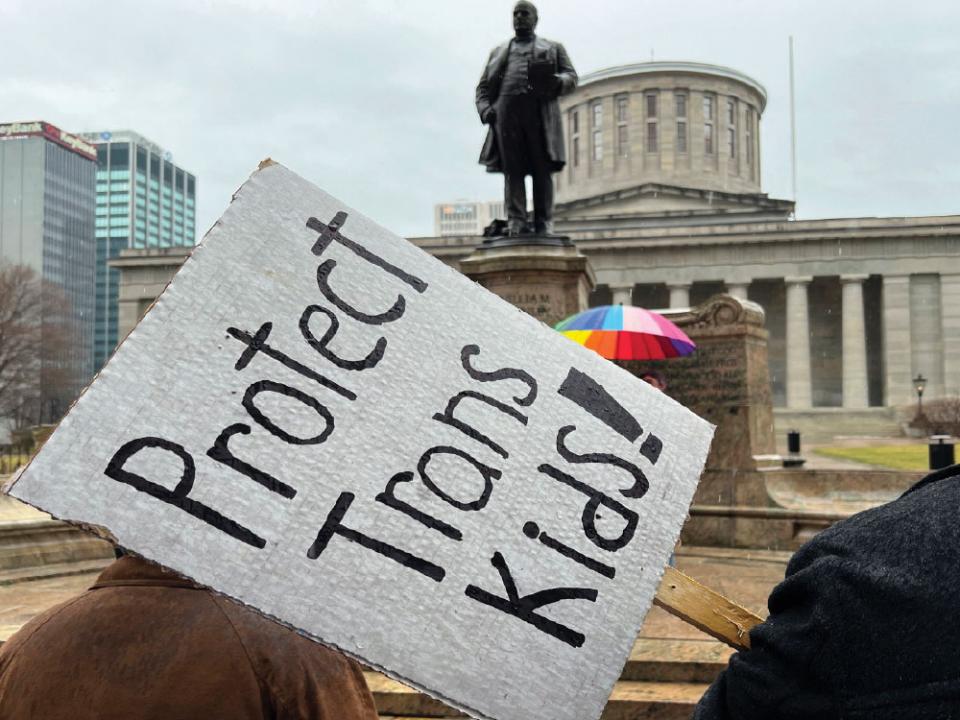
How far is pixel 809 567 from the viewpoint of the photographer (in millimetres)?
1316

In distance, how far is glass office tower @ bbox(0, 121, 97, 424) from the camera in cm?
9794

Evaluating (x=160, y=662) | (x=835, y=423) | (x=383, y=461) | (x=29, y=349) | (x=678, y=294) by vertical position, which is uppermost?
(x=678, y=294)

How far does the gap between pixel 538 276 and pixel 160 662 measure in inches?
345

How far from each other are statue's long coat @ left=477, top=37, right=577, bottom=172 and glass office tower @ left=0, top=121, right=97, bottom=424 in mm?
88011

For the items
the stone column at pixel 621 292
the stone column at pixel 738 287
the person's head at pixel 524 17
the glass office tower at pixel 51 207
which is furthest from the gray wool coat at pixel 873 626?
the glass office tower at pixel 51 207

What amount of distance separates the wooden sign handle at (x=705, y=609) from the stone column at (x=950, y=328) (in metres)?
60.2

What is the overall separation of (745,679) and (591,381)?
676 millimetres

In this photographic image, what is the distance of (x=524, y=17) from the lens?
381 inches

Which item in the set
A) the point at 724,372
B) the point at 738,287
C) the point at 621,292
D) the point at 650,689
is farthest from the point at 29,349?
the point at 650,689

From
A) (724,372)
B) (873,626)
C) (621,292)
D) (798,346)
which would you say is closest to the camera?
(873,626)

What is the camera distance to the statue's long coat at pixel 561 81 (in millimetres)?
9773

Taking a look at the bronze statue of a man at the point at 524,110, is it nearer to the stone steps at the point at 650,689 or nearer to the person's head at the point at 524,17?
the person's head at the point at 524,17

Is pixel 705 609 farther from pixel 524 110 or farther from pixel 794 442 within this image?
pixel 794 442

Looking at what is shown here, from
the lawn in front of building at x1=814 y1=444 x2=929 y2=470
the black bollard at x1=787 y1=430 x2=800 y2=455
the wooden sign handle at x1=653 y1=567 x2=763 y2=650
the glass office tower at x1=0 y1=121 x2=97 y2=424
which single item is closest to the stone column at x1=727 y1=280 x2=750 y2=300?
the lawn in front of building at x1=814 y1=444 x2=929 y2=470
